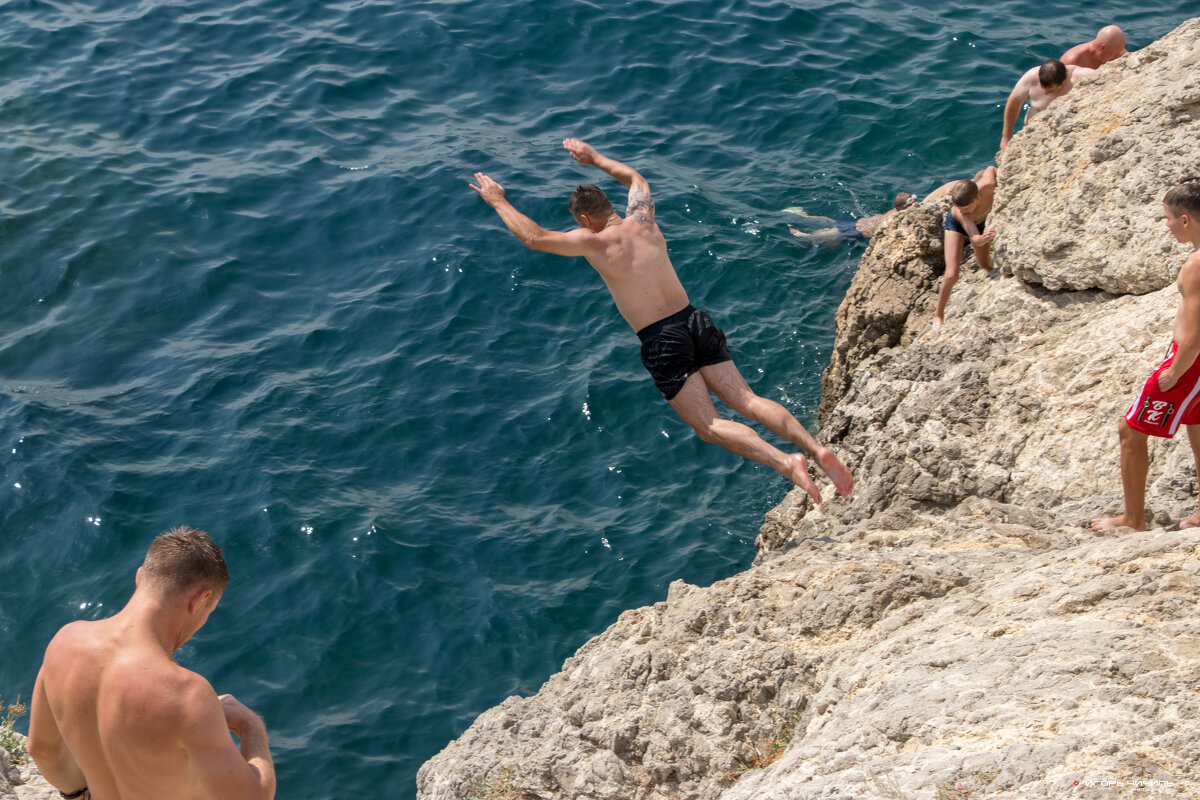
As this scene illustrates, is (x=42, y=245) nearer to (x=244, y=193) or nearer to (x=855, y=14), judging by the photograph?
(x=244, y=193)

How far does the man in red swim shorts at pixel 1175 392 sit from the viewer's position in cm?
480

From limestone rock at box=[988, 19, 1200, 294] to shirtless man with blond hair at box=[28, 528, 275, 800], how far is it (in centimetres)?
573

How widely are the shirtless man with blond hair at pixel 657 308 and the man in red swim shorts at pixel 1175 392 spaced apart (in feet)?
6.99

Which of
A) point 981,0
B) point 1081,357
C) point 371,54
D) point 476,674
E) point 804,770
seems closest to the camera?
point 804,770

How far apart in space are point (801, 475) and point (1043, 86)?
520cm

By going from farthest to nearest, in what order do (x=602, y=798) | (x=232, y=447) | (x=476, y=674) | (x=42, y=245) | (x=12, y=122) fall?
1. (x=12, y=122)
2. (x=42, y=245)
3. (x=232, y=447)
4. (x=476, y=674)
5. (x=602, y=798)

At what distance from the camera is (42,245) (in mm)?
12461

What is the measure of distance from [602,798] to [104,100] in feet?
46.6

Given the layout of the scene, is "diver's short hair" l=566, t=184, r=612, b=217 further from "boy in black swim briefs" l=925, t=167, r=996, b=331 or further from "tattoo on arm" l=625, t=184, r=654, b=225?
"boy in black swim briefs" l=925, t=167, r=996, b=331

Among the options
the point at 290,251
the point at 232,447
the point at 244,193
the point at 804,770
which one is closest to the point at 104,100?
the point at 244,193

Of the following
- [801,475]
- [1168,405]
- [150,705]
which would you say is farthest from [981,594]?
[150,705]

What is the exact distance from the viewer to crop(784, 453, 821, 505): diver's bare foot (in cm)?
618

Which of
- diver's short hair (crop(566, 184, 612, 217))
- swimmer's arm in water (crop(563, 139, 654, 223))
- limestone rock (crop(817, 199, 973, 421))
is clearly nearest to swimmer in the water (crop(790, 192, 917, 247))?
limestone rock (crop(817, 199, 973, 421))

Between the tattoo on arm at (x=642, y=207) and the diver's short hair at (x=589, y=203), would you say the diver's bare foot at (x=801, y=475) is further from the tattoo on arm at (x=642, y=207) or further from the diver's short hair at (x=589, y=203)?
the diver's short hair at (x=589, y=203)
